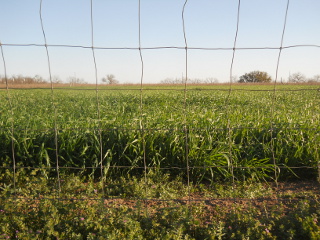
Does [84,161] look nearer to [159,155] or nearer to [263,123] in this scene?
[159,155]

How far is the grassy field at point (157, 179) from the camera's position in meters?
2.19

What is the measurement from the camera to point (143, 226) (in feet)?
7.38

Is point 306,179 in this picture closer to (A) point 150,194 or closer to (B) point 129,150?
(A) point 150,194

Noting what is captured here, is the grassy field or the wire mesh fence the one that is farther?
the wire mesh fence

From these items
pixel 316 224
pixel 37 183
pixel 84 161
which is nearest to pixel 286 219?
pixel 316 224

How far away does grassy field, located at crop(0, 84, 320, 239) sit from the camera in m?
2.19

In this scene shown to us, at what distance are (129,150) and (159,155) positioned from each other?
1.26ft

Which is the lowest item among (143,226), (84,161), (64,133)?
(143,226)

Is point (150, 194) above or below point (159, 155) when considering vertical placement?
below

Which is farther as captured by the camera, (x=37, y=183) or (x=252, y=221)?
(x=37, y=183)

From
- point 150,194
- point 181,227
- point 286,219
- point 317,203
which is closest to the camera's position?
point 181,227

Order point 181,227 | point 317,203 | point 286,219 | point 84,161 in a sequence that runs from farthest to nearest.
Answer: point 84,161, point 317,203, point 286,219, point 181,227

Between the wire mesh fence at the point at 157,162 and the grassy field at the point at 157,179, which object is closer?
the grassy field at the point at 157,179

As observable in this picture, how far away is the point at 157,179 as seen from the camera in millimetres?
3182
